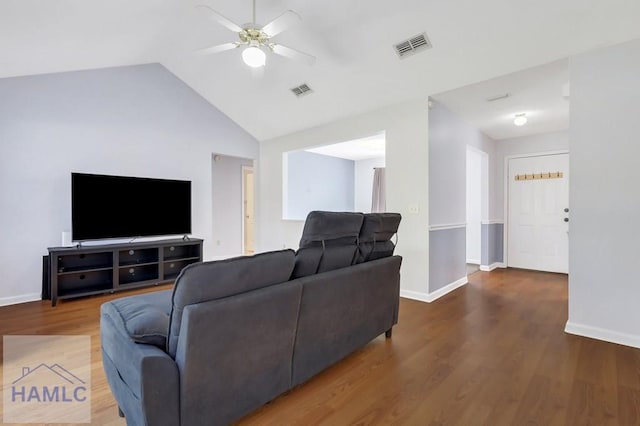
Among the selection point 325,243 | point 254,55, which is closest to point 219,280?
point 325,243

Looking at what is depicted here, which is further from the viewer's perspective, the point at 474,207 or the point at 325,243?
the point at 474,207

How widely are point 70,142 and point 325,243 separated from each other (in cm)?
385

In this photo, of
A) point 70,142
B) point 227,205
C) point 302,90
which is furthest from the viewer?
point 227,205

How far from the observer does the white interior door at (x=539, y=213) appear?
513cm

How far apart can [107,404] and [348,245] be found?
5.54 ft

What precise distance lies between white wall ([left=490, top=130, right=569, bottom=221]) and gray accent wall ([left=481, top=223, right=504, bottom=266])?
0.22 meters

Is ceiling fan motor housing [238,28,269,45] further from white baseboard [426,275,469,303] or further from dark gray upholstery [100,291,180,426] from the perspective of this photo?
white baseboard [426,275,469,303]

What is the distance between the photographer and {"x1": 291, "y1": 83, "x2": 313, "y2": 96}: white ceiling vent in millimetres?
4237

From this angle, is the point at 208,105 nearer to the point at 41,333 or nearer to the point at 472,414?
the point at 41,333

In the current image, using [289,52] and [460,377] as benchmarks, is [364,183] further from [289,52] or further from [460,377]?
[460,377]

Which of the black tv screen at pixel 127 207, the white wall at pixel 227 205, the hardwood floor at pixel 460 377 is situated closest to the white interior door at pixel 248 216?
the white wall at pixel 227 205

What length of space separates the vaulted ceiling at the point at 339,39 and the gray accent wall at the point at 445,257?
1.79 meters

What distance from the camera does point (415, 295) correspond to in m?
3.79

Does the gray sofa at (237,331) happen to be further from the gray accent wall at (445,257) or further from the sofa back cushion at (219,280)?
the gray accent wall at (445,257)
